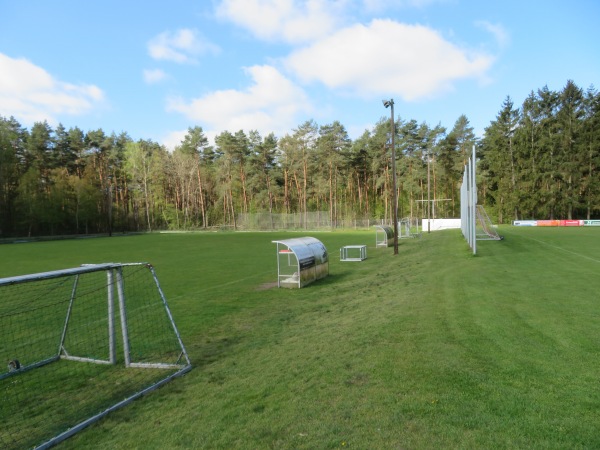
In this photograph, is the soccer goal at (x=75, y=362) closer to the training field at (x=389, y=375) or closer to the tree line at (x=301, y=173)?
the training field at (x=389, y=375)

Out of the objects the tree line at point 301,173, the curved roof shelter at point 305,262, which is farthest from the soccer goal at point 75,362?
the tree line at point 301,173

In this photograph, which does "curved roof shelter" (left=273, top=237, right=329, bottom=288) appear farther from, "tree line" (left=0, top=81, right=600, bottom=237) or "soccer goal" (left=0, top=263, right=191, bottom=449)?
"tree line" (left=0, top=81, right=600, bottom=237)

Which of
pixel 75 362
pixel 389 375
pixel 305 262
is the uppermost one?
pixel 305 262

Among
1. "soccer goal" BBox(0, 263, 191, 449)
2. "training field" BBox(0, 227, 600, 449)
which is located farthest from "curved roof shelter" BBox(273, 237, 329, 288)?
"soccer goal" BBox(0, 263, 191, 449)

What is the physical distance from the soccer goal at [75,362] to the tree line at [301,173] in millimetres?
43211

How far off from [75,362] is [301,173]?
6246 cm

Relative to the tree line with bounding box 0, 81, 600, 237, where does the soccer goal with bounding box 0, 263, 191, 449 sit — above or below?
below

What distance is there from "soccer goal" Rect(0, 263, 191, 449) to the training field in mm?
381

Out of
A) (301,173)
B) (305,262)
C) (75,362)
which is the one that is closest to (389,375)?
(75,362)

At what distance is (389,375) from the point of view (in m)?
4.61

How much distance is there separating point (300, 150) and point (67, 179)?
123 feet

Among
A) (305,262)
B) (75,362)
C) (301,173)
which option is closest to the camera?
(75,362)

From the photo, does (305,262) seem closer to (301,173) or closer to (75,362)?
(75,362)

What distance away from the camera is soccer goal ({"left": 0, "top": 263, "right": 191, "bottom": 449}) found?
4418mm
